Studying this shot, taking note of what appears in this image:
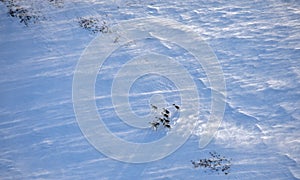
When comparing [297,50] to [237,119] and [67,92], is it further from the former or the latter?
[67,92]

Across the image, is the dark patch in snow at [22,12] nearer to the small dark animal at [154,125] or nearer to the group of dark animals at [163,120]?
the group of dark animals at [163,120]

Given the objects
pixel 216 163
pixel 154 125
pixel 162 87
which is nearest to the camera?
pixel 216 163

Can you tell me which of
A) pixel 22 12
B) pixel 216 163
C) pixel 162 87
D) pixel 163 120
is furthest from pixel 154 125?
pixel 22 12

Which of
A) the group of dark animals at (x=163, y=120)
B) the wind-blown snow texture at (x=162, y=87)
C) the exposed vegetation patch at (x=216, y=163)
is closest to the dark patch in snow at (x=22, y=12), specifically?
the wind-blown snow texture at (x=162, y=87)

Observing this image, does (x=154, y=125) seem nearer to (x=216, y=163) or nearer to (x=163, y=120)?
(x=163, y=120)

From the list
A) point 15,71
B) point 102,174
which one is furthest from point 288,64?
point 15,71

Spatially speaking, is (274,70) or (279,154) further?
(274,70)
